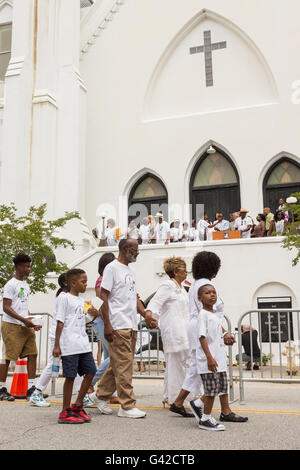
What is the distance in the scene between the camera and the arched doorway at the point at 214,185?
70.0 ft

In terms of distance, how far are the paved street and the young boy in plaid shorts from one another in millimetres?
160

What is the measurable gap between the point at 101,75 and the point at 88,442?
20674 mm

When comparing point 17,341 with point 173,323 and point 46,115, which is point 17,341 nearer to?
point 173,323

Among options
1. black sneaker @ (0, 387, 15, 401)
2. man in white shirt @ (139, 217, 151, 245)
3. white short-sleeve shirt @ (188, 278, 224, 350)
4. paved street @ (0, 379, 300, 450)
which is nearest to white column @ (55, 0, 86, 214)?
man in white shirt @ (139, 217, 151, 245)

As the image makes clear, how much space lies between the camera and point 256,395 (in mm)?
8016

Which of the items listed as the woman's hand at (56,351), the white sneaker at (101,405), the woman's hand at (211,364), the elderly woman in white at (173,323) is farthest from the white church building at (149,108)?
the woman's hand at (211,364)

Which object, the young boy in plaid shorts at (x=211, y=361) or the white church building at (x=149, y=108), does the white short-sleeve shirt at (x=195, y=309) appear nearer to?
the young boy in plaid shorts at (x=211, y=361)

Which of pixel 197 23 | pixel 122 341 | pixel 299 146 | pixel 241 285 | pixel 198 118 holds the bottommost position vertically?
pixel 122 341

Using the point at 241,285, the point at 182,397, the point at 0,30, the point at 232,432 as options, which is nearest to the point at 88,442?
the point at 232,432

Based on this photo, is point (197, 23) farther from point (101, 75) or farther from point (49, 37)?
point (49, 37)

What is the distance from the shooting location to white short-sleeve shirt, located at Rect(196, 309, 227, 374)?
511 centimetres

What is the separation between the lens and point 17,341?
7.10 meters

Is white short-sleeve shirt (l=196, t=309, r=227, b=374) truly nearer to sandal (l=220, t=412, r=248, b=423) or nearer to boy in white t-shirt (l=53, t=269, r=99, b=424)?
sandal (l=220, t=412, r=248, b=423)

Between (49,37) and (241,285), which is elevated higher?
(49,37)
